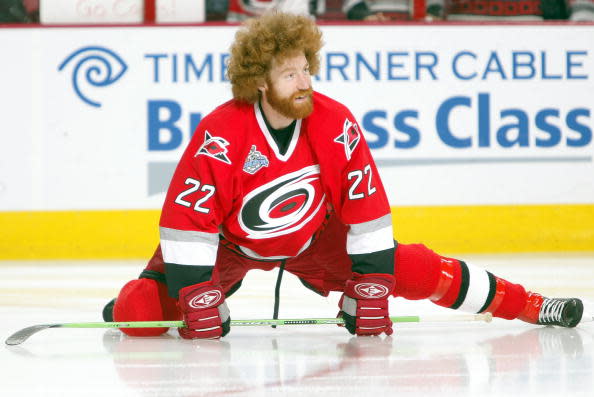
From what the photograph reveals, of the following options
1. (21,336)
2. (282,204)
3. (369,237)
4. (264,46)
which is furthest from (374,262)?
(21,336)

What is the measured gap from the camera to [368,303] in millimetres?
2410

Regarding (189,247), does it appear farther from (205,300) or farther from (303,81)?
(303,81)

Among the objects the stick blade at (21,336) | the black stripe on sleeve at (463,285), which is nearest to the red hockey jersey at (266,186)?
the black stripe on sleeve at (463,285)

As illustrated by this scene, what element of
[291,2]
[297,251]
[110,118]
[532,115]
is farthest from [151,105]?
[297,251]

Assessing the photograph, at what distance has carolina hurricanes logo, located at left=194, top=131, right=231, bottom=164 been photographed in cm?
235

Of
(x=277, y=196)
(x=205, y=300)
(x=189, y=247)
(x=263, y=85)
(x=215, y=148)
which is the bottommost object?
(x=205, y=300)

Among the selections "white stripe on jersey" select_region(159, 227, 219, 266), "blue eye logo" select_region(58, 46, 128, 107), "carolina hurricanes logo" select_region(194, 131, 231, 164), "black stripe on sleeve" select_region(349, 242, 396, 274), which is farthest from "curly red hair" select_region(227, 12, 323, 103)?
"blue eye logo" select_region(58, 46, 128, 107)

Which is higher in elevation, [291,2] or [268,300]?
[291,2]

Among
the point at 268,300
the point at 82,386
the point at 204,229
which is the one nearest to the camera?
the point at 82,386

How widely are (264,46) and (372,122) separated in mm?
2612

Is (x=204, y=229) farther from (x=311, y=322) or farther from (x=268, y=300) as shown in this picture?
(x=268, y=300)

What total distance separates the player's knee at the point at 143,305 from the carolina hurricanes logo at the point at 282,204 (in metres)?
0.31

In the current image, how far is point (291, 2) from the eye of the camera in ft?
17.1

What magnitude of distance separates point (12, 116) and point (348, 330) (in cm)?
300
